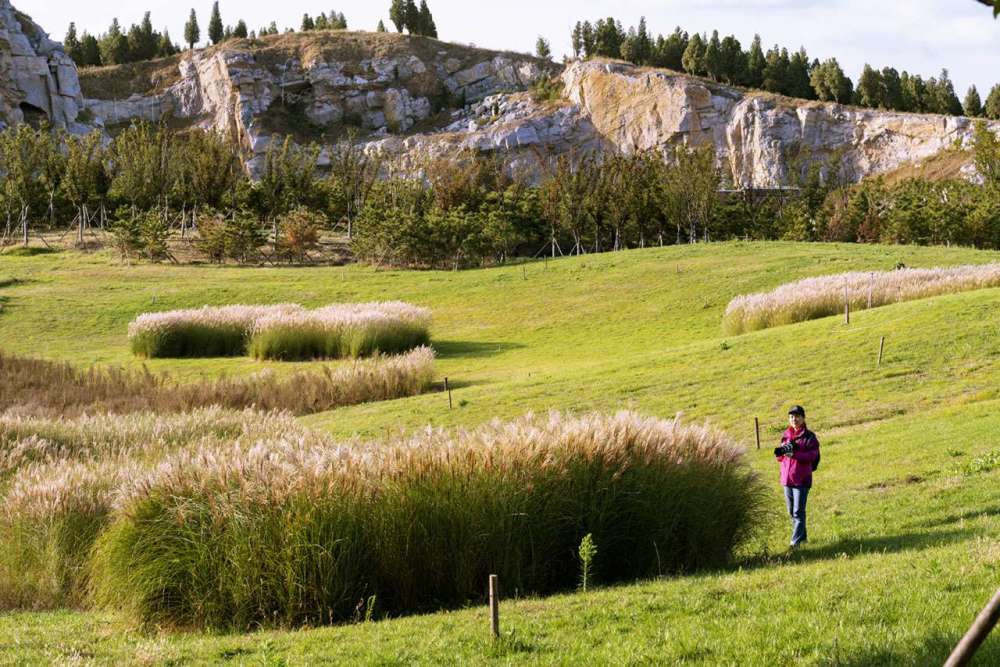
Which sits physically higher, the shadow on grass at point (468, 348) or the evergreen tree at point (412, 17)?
the evergreen tree at point (412, 17)

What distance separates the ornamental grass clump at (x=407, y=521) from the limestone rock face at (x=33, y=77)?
142674mm

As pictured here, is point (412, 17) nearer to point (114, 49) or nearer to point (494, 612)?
point (114, 49)

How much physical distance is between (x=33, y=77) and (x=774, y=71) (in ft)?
375

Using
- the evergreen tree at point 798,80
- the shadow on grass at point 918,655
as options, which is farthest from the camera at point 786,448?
the evergreen tree at point 798,80

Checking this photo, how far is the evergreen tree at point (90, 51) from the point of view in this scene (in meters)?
172

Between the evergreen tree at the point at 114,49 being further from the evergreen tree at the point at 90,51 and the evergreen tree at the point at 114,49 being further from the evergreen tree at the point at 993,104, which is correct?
the evergreen tree at the point at 993,104

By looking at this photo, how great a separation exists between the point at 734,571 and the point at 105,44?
188m

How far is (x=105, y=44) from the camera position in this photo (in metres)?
172

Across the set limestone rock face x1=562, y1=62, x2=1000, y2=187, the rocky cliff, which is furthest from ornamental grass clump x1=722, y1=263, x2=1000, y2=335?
limestone rock face x1=562, y1=62, x2=1000, y2=187

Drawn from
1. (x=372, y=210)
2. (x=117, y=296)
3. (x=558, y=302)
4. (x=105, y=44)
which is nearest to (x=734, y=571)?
(x=558, y=302)

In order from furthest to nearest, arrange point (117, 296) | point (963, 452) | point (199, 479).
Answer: point (117, 296), point (963, 452), point (199, 479)

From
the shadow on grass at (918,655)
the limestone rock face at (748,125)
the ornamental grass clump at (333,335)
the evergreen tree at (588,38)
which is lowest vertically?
the ornamental grass clump at (333,335)

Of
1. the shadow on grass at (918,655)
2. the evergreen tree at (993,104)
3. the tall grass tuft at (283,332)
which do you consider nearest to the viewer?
the shadow on grass at (918,655)

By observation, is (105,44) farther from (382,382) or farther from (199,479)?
(199,479)
